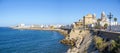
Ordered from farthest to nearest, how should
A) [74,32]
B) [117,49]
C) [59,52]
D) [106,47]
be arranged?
[74,32], [59,52], [106,47], [117,49]

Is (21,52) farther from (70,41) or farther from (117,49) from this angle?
(117,49)

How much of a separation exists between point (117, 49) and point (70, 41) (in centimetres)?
3619

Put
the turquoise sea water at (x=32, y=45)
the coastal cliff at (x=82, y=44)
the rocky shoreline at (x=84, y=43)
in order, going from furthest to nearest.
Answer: the turquoise sea water at (x=32, y=45) → the coastal cliff at (x=82, y=44) → the rocky shoreline at (x=84, y=43)

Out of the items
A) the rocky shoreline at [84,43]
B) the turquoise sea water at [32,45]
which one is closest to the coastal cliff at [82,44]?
the rocky shoreline at [84,43]

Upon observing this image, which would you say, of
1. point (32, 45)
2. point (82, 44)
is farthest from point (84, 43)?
point (32, 45)

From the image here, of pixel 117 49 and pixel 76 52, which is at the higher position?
pixel 117 49

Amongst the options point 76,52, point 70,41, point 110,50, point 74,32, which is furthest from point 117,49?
point 74,32

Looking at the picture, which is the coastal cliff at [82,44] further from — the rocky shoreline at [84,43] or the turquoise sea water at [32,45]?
the turquoise sea water at [32,45]

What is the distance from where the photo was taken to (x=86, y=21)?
103 m

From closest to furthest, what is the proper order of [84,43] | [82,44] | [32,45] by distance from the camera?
[84,43]
[82,44]
[32,45]

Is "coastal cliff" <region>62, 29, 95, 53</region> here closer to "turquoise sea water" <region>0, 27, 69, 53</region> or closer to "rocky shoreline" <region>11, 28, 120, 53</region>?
"rocky shoreline" <region>11, 28, 120, 53</region>

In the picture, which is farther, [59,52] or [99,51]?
[59,52]

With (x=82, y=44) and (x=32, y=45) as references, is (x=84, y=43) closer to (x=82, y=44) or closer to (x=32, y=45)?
(x=82, y=44)

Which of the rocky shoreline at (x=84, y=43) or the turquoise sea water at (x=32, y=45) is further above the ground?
the rocky shoreline at (x=84, y=43)
